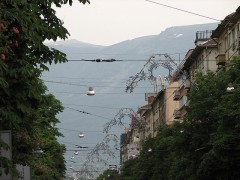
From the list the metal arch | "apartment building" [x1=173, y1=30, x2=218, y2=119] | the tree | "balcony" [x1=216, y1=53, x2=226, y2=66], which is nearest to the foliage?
the metal arch

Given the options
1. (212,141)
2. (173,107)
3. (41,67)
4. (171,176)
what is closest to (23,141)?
(41,67)

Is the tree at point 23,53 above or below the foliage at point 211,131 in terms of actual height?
above

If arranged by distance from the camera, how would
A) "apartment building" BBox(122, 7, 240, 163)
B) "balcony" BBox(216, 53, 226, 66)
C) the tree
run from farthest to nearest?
"balcony" BBox(216, 53, 226, 66)
"apartment building" BBox(122, 7, 240, 163)
the tree

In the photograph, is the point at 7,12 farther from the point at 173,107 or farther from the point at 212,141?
the point at 173,107

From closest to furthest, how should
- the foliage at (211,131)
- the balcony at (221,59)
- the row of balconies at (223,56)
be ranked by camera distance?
1. the foliage at (211,131)
2. the row of balconies at (223,56)
3. the balcony at (221,59)

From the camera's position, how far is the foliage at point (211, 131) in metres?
45.0

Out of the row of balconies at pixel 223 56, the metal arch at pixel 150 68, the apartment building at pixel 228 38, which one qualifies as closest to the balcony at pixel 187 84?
the apartment building at pixel 228 38

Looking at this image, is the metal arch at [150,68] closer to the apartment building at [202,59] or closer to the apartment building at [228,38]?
the apartment building at [202,59]

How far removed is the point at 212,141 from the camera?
48188 millimetres

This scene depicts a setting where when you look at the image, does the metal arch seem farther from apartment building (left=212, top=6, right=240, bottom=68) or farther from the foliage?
apartment building (left=212, top=6, right=240, bottom=68)

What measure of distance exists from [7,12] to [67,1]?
3859mm

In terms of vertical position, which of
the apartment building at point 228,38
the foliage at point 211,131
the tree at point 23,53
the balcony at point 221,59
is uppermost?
the apartment building at point 228,38

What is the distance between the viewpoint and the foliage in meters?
45.0

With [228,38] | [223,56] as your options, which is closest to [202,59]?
[223,56]
